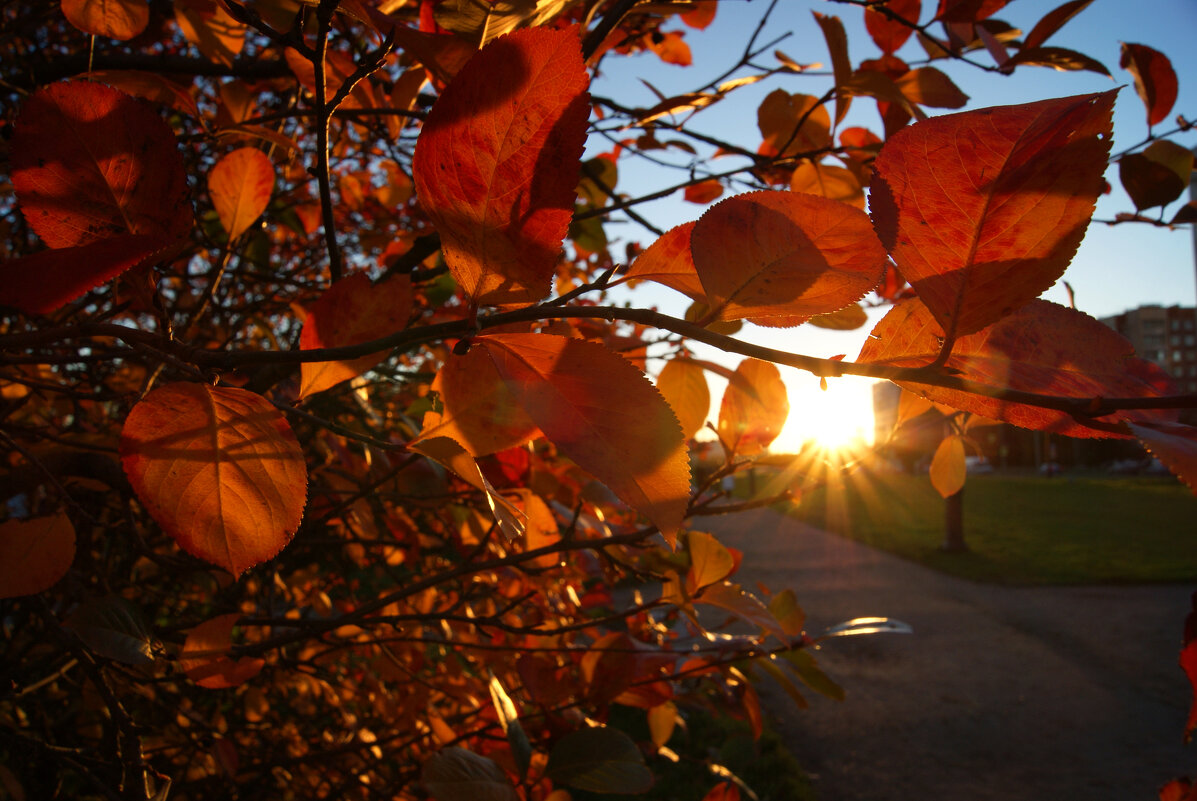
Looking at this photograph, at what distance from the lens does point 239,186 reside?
0.93 metres

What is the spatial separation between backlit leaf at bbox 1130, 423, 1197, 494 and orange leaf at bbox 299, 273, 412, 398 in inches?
22.9

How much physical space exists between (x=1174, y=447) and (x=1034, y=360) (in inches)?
4.0

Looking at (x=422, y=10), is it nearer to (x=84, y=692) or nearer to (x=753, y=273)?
(x=753, y=273)

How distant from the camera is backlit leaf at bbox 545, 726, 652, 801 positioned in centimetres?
103

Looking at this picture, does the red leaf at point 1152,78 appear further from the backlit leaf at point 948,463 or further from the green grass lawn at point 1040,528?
the green grass lawn at point 1040,528

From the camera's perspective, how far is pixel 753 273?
44 centimetres

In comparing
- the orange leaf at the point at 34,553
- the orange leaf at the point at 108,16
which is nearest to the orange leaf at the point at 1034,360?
the orange leaf at the point at 34,553

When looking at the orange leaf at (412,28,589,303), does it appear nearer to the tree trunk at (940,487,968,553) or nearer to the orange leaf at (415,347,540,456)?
the orange leaf at (415,347,540,456)

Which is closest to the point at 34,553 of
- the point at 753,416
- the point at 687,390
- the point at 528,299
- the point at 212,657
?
the point at 212,657

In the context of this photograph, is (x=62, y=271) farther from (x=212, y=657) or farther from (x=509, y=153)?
(x=212, y=657)

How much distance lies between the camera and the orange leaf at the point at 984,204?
38cm

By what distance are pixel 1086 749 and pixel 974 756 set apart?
0.92 metres

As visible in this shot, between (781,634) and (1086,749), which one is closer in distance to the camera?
(781,634)

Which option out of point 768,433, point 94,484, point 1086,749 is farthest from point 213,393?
point 1086,749
